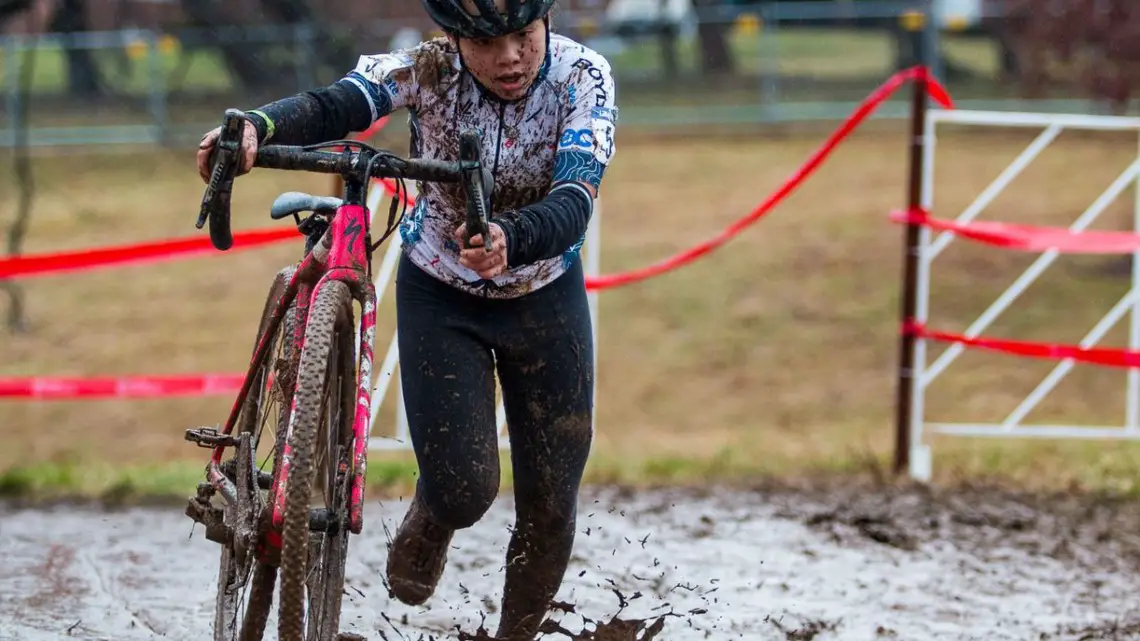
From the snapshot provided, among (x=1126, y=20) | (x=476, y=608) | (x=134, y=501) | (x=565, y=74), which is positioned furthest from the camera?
(x=1126, y=20)

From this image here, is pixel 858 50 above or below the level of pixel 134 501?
above

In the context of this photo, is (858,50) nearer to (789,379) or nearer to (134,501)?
(789,379)

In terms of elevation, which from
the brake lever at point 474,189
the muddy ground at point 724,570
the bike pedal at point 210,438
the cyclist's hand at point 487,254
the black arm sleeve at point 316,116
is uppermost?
the black arm sleeve at point 316,116

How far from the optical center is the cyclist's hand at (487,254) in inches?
144

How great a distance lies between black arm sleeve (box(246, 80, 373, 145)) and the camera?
3939 mm

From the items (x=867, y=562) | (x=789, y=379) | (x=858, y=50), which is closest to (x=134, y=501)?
(x=867, y=562)

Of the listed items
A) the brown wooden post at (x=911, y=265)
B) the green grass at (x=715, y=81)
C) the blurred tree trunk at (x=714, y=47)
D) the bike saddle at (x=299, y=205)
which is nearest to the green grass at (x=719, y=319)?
the brown wooden post at (x=911, y=265)

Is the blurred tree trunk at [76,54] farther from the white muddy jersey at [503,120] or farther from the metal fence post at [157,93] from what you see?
the white muddy jersey at [503,120]

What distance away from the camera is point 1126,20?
1602 centimetres

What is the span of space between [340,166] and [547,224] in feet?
1.80

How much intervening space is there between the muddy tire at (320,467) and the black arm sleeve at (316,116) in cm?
42

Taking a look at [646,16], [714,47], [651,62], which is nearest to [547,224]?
[714,47]

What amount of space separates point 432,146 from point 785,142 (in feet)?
54.1

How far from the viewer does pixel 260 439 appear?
443 centimetres
